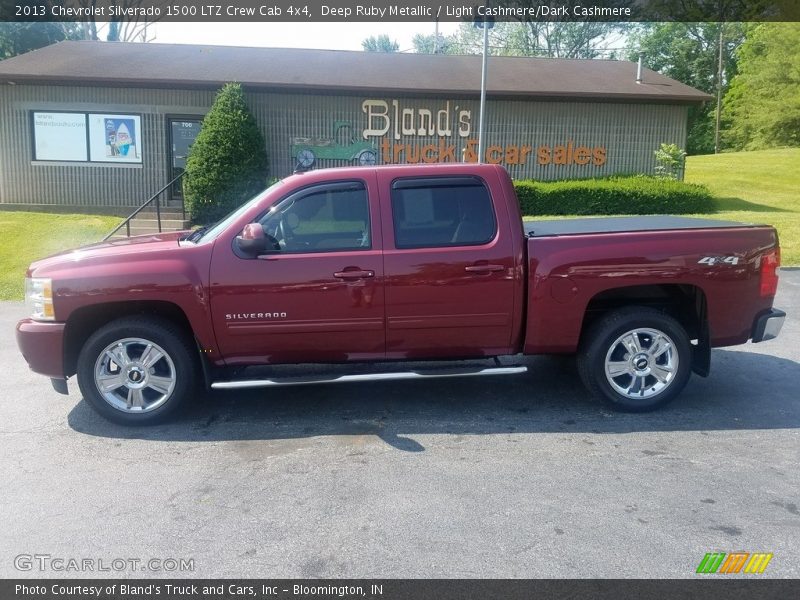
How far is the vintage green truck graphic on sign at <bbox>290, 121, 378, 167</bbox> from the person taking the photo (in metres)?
19.5

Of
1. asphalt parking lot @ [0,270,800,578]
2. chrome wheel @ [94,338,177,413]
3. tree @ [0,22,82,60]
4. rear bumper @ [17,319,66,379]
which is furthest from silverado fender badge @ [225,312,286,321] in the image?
tree @ [0,22,82,60]

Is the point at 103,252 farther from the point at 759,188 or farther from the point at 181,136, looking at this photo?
the point at 759,188

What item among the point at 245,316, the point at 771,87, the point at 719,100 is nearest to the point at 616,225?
the point at 245,316

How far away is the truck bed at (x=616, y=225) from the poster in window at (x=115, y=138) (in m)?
15.3

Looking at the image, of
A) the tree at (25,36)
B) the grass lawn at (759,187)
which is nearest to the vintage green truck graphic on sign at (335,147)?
the grass lawn at (759,187)

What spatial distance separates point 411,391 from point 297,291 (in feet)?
4.97

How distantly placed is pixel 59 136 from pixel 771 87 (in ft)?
143

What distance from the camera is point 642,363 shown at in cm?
548

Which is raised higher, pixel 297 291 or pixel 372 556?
pixel 297 291

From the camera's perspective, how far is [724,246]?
5.34m

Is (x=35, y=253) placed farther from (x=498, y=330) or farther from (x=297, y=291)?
(x=498, y=330)

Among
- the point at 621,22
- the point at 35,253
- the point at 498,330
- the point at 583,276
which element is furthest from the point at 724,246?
the point at 621,22

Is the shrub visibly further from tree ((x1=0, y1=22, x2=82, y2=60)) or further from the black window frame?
tree ((x1=0, y1=22, x2=82, y2=60))

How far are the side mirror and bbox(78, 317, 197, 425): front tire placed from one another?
2.76 feet
